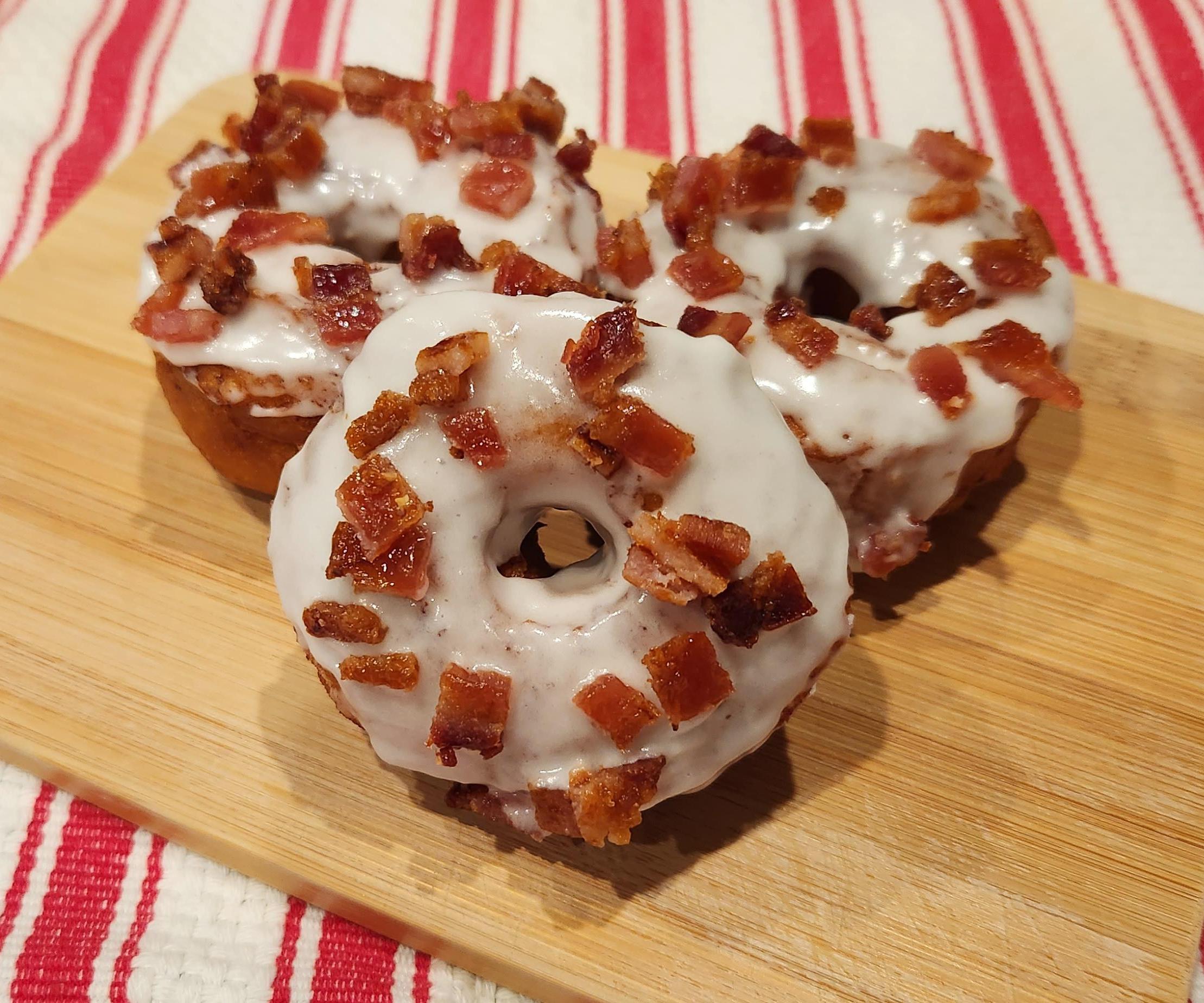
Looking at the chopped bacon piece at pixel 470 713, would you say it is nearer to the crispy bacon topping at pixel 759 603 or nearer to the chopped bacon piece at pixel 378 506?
the chopped bacon piece at pixel 378 506

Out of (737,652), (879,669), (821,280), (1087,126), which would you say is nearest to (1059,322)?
(821,280)

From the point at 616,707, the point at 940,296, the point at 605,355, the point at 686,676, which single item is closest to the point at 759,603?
the point at 686,676

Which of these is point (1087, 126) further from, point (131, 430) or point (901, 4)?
point (131, 430)

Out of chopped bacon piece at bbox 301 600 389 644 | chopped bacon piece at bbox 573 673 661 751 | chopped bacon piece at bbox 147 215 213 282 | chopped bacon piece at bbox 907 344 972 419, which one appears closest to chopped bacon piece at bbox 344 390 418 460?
chopped bacon piece at bbox 301 600 389 644

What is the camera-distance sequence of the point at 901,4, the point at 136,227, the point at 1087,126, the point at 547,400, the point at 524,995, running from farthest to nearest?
the point at 901,4 < the point at 1087,126 < the point at 136,227 < the point at 524,995 < the point at 547,400

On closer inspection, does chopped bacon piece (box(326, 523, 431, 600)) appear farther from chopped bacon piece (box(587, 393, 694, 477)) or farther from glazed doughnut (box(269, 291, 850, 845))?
chopped bacon piece (box(587, 393, 694, 477))
